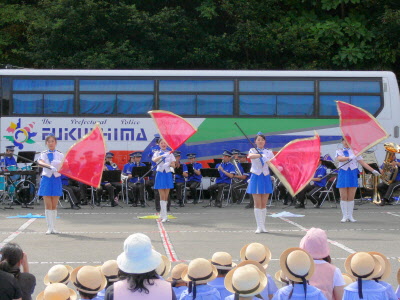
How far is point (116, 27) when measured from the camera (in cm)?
3002

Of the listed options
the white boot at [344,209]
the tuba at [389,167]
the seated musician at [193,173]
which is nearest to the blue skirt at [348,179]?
the white boot at [344,209]

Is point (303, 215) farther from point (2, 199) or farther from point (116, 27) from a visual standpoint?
point (116, 27)

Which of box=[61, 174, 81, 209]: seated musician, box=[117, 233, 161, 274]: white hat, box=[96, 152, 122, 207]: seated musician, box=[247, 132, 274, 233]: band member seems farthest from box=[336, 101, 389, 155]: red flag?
box=[117, 233, 161, 274]: white hat

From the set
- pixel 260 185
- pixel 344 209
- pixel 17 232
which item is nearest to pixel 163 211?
pixel 260 185

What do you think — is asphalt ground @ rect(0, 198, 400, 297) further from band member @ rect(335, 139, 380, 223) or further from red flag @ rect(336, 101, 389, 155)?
red flag @ rect(336, 101, 389, 155)

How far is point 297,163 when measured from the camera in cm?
1415

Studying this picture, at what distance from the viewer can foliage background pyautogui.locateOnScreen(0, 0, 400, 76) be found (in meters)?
29.5

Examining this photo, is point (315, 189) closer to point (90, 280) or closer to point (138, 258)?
point (90, 280)

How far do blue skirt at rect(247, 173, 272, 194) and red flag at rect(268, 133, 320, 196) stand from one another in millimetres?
441

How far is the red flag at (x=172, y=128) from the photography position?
53.3ft

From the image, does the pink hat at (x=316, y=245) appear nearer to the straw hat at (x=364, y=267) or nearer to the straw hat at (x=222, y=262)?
the straw hat at (x=364, y=267)

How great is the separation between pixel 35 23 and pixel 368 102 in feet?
43.6

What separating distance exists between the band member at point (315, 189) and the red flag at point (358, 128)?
504cm

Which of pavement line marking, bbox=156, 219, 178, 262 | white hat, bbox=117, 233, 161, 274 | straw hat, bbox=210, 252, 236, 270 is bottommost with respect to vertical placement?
pavement line marking, bbox=156, 219, 178, 262
